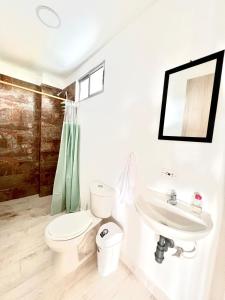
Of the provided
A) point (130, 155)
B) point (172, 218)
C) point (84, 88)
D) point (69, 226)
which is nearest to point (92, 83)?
point (84, 88)

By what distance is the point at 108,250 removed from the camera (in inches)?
55.0

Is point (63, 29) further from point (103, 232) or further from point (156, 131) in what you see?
point (103, 232)

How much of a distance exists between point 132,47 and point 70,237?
1.89 meters

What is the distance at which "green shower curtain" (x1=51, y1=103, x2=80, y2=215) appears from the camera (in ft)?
7.68

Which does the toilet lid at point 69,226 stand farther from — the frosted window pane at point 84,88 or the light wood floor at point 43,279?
the frosted window pane at point 84,88

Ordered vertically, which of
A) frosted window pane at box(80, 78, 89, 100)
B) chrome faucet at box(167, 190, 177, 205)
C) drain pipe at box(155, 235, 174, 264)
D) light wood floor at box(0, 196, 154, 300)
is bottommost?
light wood floor at box(0, 196, 154, 300)

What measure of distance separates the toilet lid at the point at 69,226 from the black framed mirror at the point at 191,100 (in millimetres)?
1124

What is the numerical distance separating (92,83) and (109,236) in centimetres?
200

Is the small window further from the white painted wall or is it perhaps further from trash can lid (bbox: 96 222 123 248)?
trash can lid (bbox: 96 222 123 248)

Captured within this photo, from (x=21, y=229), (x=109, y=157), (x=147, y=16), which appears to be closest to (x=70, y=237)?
(x=109, y=157)

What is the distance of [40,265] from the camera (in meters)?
1.49

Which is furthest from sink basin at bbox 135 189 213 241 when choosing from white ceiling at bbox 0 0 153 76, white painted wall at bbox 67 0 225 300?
white ceiling at bbox 0 0 153 76

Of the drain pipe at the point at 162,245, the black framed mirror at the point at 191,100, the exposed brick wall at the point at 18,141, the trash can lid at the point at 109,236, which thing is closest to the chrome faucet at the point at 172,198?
the drain pipe at the point at 162,245

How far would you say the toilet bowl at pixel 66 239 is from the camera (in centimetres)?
132
